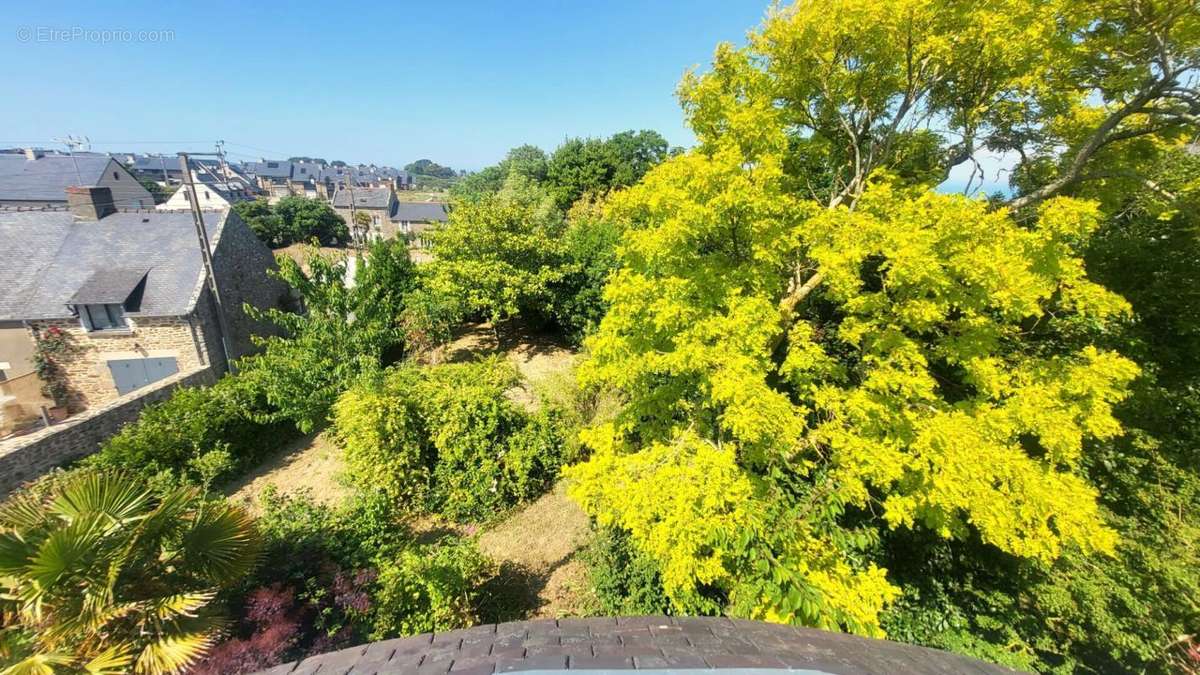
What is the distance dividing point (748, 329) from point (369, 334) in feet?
33.9

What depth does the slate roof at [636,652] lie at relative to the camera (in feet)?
7.97

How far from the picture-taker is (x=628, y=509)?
225 inches

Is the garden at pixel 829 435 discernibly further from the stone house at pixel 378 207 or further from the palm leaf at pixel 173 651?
the stone house at pixel 378 207

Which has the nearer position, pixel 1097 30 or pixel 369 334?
pixel 1097 30

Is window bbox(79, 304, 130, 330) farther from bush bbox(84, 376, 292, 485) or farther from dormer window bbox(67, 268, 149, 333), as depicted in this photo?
bush bbox(84, 376, 292, 485)

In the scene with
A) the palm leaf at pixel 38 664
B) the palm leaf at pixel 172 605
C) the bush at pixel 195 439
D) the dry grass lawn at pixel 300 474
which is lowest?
the dry grass lawn at pixel 300 474

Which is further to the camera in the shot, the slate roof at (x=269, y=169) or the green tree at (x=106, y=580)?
the slate roof at (x=269, y=169)

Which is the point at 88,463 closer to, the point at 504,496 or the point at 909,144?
the point at 504,496

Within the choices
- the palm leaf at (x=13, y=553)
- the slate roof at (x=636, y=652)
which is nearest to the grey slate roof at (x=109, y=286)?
the palm leaf at (x=13, y=553)

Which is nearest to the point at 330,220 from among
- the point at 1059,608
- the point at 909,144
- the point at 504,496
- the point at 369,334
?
the point at 369,334

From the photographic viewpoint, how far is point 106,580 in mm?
3537

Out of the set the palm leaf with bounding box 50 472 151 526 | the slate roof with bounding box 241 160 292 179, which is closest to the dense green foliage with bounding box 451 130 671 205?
the palm leaf with bounding box 50 472 151 526

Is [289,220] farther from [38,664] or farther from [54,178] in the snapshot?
[38,664]

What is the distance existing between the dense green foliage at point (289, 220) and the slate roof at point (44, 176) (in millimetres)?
9838
